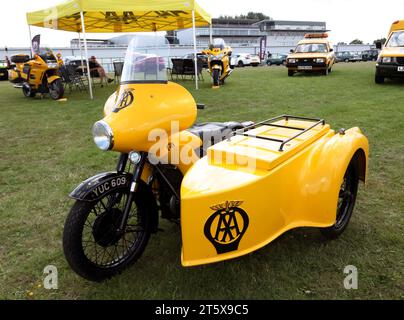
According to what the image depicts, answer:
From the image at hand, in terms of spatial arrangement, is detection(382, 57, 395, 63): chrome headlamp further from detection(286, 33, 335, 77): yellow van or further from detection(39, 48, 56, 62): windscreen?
detection(39, 48, 56, 62): windscreen

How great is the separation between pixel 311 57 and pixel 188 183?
46.1ft

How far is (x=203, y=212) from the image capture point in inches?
78.7

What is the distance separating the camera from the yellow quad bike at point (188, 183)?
2062 mm

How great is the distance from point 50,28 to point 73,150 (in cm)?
971

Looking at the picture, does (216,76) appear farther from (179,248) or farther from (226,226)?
(226,226)

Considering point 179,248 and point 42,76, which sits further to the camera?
point 42,76

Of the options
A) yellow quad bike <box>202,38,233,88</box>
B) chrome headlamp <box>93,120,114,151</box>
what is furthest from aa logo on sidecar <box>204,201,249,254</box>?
yellow quad bike <box>202,38,233,88</box>

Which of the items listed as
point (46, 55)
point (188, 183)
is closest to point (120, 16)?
point (46, 55)

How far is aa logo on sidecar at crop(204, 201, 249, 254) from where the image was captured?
202cm

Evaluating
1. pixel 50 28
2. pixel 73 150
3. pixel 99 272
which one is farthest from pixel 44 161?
pixel 50 28

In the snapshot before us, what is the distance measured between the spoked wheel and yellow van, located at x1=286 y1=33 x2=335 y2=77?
13.8 meters

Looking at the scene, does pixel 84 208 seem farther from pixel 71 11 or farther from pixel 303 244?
pixel 71 11

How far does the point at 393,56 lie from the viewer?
34.6ft
